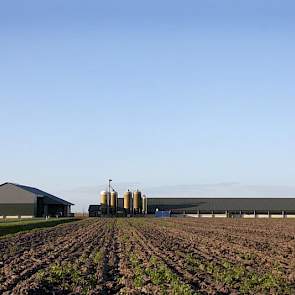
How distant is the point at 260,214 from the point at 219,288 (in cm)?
10256

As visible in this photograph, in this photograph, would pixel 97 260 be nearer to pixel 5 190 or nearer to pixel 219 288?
pixel 219 288

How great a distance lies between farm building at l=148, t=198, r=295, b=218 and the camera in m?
114

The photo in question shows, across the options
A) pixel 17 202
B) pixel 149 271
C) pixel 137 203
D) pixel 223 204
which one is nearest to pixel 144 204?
pixel 137 203

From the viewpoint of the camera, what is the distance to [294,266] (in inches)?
754

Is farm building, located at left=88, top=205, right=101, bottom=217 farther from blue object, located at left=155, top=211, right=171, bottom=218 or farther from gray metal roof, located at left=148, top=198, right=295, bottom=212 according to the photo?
blue object, located at left=155, top=211, right=171, bottom=218

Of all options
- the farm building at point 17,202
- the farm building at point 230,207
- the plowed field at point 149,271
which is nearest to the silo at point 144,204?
the farm building at point 230,207

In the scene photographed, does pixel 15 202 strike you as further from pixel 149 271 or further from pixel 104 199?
pixel 149 271

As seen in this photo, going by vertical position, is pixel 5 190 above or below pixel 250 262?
above

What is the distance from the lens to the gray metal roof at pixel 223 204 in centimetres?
11575

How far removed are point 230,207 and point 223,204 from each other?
7.20 ft

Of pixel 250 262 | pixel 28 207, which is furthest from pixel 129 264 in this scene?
pixel 28 207

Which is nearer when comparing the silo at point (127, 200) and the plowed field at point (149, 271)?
the plowed field at point (149, 271)

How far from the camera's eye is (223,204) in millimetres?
118375

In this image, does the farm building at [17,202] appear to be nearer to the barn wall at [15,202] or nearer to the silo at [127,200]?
the barn wall at [15,202]
